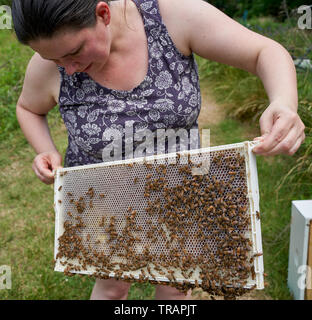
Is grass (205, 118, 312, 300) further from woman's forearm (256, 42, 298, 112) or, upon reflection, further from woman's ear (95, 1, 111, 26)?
woman's ear (95, 1, 111, 26)

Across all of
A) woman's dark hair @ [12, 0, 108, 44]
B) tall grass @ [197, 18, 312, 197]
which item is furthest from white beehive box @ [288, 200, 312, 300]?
woman's dark hair @ [12, 0, 108, 44]

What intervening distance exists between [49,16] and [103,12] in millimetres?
265

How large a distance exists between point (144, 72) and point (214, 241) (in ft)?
2.91

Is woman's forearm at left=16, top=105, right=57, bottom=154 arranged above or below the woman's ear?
below

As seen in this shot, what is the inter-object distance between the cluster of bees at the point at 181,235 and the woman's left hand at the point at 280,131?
145 mm

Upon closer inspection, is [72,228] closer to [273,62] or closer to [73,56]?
[73,56]

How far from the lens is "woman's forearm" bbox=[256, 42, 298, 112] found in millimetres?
1581

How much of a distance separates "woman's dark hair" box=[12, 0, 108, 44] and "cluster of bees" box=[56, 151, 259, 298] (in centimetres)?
69

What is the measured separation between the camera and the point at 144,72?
6.12ft
